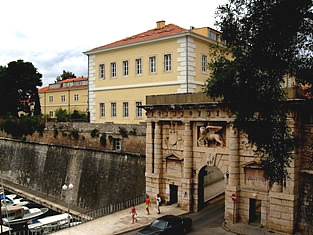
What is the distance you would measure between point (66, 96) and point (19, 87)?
9.14 m

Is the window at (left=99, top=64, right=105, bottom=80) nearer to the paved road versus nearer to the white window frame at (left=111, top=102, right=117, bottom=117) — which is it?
the white window frame at (left=111, top=102, right=117, bottom=117)

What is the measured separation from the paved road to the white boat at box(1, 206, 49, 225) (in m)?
13.6

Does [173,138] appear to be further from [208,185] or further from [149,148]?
[208,185]

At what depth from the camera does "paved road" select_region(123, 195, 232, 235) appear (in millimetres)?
19891

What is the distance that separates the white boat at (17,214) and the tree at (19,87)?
3459 cm

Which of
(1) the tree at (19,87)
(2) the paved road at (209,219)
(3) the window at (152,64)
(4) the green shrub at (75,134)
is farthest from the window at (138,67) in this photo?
(1) the tree at (19,87)

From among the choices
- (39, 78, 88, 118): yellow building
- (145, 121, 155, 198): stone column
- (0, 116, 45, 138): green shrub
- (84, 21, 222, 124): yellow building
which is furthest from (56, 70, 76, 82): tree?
(145, 121, 155, 198): stone column

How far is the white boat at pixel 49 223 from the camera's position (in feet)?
87.5

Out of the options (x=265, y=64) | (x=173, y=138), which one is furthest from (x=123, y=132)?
(x=265, y=64)

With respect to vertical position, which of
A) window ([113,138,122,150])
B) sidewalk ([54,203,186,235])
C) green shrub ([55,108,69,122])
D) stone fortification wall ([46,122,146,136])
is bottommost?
sidewalk ([54,203,186,235])

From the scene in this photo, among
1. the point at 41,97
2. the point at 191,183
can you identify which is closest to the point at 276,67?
the point at 191,183

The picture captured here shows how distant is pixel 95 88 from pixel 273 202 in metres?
22.9

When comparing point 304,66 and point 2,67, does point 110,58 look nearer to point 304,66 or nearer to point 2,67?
point 304,66

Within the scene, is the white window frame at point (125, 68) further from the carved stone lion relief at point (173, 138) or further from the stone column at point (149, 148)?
the carved stone lion relief at point (173, 138)
